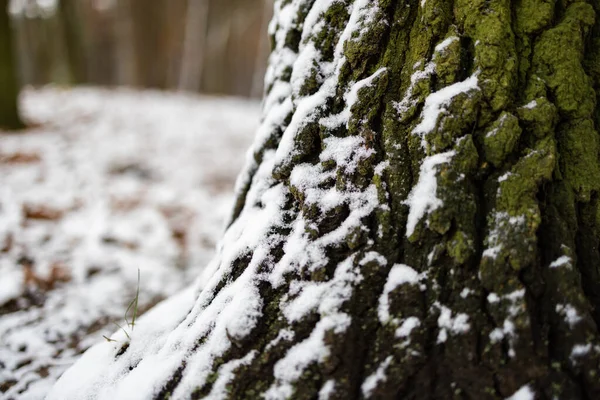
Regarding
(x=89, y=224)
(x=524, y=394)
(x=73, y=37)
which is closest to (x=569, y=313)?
(x=524, y=394)

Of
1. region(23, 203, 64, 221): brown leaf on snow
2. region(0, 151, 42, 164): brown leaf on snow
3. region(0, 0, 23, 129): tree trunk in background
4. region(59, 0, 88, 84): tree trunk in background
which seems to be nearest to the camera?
region(23, 203, 64, 221): brown leaf on snow

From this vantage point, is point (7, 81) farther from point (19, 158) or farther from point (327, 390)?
point (327, 390)

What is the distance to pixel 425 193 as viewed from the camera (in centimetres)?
109

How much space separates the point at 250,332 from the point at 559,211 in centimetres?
93

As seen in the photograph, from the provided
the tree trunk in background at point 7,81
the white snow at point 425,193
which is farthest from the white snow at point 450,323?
the tree trunk in background at point 7,81

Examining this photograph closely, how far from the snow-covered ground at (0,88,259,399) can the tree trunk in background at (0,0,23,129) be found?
318 mm

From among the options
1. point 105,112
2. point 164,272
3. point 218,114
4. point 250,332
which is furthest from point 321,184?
point 218,114

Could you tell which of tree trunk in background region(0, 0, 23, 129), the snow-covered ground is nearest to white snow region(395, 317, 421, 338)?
the snow-covered ground

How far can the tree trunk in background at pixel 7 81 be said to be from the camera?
4.77 meters

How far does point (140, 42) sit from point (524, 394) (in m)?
15.6

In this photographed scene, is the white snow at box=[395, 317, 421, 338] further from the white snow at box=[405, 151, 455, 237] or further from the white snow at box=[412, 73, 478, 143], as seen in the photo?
the white snow at box=[412, 73, 478, 143]

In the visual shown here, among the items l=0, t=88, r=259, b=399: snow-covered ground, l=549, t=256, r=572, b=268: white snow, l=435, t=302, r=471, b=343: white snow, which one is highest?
l=549, t=256, r=572, b=268: white snow

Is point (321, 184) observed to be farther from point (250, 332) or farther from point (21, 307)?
point (21, 307)

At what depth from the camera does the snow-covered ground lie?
1.87 metres
